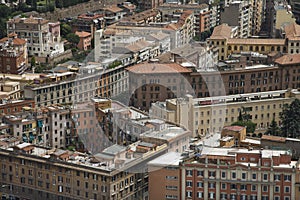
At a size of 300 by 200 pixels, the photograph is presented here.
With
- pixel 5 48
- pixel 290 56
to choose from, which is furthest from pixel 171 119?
pixel 5 48

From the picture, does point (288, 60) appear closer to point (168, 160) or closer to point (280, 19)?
point (280, 19)

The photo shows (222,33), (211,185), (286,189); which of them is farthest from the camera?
(222,33)

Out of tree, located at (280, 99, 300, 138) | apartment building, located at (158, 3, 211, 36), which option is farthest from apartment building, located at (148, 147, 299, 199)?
apartment building, located at (158, 3, 211, 36)

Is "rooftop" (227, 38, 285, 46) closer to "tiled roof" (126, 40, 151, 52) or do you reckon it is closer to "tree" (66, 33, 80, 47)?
"tiled roof" (126, 40, 151, 52)

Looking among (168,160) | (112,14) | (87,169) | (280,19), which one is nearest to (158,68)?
(168,160)

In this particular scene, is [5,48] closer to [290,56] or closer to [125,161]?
[290,56]

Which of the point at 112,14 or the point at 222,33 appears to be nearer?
the point at 222,33
